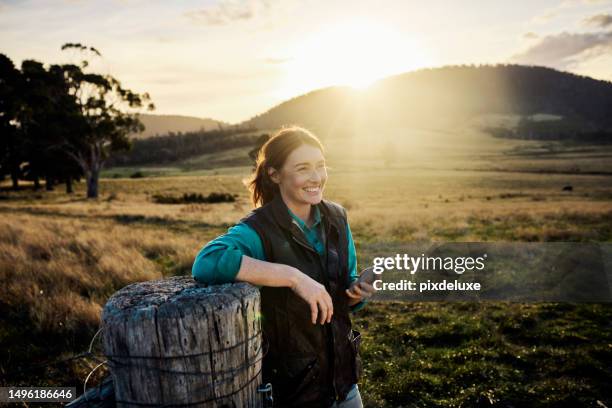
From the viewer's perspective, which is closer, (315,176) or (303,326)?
(303,326)

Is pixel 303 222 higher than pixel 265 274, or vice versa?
pixel 303 222

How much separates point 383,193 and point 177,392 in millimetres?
36301

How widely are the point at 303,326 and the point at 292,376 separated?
0.91ft

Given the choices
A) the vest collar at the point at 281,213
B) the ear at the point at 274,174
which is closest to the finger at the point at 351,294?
the vest collar at the point at 281,213

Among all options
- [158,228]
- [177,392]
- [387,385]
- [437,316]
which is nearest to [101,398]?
[177,392]

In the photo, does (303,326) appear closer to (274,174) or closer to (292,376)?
(292,376)

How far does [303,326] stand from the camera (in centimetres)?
225

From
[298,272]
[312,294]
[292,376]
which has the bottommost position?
[292,376]

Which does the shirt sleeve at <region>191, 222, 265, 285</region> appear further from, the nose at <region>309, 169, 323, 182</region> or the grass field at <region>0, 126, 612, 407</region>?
the grass field at <region>0, 126, 612, 407</region>

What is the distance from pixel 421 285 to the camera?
8859mm

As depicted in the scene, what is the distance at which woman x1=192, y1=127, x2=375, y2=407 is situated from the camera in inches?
84.6

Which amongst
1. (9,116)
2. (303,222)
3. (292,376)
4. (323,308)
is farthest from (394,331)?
(9,116)

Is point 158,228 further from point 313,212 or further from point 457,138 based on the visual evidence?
point 457,138

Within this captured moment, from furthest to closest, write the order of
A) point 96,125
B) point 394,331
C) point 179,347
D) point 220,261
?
point 96,125, point 394,331, point 220,261, point 179,347
